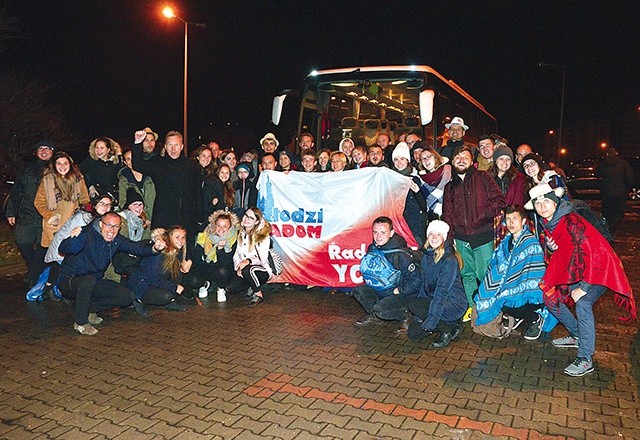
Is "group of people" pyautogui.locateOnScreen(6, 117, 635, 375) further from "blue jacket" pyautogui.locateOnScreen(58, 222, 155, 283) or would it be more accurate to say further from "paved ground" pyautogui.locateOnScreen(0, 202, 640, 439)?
"paved ground" pyautogui.locateOnScreen(0, 202, 640, 439)

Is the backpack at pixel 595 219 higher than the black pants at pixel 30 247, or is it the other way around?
the backpack at pixel 595 219

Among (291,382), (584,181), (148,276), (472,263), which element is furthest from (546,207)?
(584,181)

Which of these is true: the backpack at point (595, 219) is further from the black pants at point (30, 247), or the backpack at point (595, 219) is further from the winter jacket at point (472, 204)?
the black pants at point (30, 247)

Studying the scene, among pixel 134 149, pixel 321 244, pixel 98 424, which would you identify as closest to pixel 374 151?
pixel 321 244

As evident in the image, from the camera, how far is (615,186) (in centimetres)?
1162

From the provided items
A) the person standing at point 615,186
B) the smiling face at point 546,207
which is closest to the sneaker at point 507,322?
the smiling face at point 546,207

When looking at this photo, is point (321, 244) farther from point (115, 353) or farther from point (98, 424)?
point (98, 424)

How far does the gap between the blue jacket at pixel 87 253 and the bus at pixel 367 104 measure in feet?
15.8

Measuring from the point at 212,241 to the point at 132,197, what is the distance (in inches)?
44.9

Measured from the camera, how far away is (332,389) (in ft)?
13.9

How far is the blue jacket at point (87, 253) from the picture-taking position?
18.7 feet

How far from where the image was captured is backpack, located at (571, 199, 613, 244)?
4781 mm

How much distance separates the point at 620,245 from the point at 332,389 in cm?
975

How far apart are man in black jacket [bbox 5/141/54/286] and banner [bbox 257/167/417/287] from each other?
9.24 ft
